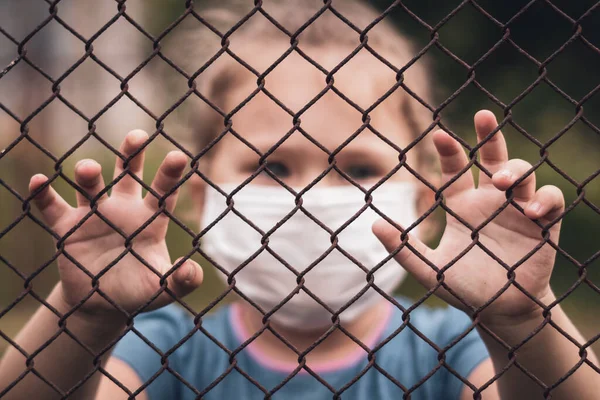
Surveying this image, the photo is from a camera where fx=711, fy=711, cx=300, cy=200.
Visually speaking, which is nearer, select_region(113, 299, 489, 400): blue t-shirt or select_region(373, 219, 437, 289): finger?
select_region(373, 219, 437, 289): finger

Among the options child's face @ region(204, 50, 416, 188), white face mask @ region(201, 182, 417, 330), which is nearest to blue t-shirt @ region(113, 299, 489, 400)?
white face mask @ region(201, 182, 417, 330)

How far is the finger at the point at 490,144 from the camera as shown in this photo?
1.17 metres

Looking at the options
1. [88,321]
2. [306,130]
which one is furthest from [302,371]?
[88,321]

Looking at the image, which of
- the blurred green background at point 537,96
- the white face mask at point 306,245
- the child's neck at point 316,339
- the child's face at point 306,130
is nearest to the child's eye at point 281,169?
the child's face at point 306,130

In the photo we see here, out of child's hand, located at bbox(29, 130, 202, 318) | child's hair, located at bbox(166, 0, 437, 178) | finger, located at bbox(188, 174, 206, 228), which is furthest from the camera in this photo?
finger, located at bbox(188, 174, 206, 228)

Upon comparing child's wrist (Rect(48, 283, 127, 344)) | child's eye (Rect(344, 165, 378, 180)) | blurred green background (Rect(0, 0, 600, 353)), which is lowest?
child's wrist (Rect(48, 283, 127, 344))

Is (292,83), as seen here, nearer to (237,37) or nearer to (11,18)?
(237,37)

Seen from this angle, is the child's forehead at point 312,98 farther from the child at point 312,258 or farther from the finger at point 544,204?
the finger at point 544,204

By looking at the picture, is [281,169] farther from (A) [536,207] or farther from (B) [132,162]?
(A) [536,207]

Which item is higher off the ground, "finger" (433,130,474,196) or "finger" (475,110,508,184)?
"finger" (475,110,508,184)

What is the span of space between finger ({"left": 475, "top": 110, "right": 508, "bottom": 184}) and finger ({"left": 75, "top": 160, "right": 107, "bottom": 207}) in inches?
24.8

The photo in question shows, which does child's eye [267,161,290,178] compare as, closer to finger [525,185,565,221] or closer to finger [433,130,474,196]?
finger [433,130,474,196]

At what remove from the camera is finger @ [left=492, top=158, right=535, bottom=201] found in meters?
1.15

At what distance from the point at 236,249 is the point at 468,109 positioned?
3.96 meters
